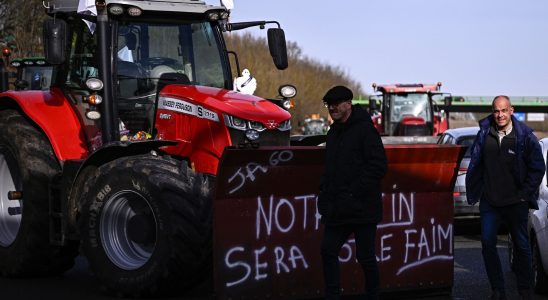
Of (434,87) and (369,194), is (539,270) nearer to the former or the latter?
(369,194)

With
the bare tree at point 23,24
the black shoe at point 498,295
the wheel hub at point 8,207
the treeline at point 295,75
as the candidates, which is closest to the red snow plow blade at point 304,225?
the black shoe at point 498,295

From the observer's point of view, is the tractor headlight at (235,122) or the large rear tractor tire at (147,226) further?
the tractor headlight at (235,122)

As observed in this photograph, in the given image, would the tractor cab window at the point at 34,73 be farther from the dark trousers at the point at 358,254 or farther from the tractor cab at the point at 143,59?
the dark trousers at the point at 358,254

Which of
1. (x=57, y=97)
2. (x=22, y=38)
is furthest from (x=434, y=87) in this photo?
(x=57, y=97)

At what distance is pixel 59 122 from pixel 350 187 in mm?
3873

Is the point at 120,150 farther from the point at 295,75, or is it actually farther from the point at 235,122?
the point at 295,75

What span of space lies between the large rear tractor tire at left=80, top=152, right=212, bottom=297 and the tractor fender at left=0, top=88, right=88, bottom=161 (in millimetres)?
1046

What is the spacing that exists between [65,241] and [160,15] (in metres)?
2.31

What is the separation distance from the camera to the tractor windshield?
10695 millimetres

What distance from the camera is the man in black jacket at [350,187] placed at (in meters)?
8.41

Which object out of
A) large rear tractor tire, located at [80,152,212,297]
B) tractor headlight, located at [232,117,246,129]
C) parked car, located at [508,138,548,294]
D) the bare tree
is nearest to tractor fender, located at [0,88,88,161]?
large rear tractor tire, located at [80,152,212,297]

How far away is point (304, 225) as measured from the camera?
31.2 feet

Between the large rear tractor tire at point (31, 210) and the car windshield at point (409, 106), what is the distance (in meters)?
32.7

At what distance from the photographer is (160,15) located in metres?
10.8
